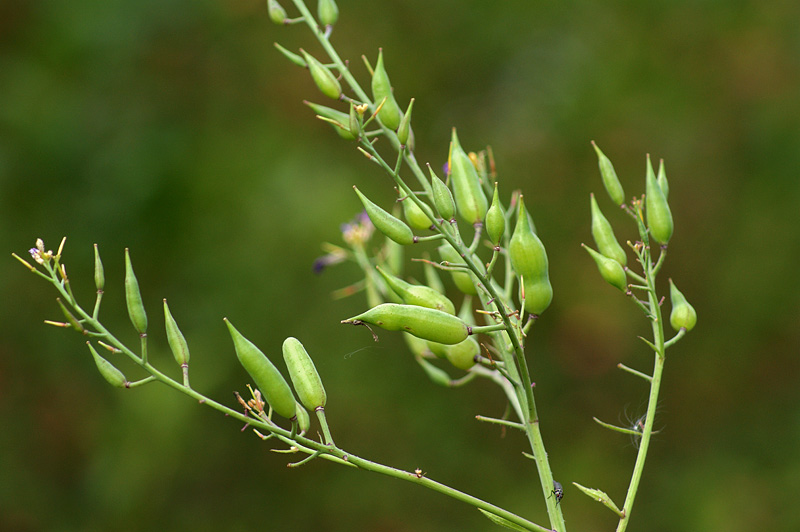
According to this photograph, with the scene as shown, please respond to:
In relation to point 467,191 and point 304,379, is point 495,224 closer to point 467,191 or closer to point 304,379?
point 467,191

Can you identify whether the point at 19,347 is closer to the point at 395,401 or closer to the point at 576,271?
the point at 395,401

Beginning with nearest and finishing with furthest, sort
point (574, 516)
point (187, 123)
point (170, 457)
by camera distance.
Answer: point (170, 457), point (574, 516), point (187, 123)

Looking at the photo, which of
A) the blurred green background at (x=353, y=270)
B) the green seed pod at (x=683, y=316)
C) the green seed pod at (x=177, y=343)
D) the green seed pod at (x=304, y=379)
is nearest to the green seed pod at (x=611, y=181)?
the green seed pod at (x=683, y=316)

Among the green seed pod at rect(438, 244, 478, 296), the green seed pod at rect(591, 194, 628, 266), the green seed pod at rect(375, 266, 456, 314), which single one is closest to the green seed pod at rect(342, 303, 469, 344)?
the green seed pod at rect(375, 266, 456, 314)

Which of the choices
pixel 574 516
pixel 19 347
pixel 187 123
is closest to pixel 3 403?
pixel 19 347

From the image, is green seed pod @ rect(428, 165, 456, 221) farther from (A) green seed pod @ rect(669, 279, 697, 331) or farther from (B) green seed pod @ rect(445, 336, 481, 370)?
(A) green seed pod @ rect(669, 279, 697, 331)

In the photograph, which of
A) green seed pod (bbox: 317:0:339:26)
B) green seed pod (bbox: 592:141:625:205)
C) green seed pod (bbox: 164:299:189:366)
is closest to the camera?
green seed pod (bbox: 164:299:189:366)

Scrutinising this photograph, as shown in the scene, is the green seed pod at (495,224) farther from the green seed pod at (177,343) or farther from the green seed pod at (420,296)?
the green seed pod at (177,343)
